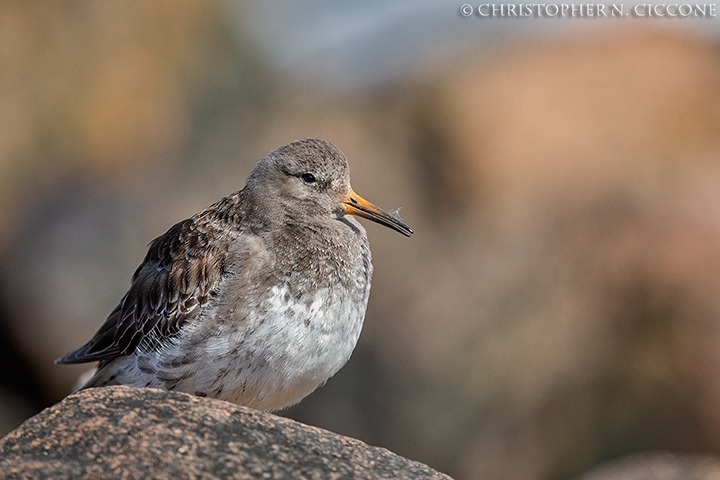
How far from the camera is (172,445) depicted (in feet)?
15.8

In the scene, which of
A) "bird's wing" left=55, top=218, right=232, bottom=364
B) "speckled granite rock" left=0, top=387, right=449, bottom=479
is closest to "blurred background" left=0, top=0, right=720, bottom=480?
"bird's wing" left=55, top=218, right=232, bottom=364

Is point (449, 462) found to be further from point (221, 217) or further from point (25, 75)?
point (25, 75)

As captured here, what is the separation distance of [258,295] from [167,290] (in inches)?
41.1

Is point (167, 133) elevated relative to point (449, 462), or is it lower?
elevated

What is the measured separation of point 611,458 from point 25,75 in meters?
14.0

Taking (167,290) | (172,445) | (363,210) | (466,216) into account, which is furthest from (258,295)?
(466,216)

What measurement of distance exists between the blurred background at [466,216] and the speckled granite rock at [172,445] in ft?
23.6

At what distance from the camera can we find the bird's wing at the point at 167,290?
24.7 ft

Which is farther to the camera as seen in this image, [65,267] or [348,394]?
[65,267]

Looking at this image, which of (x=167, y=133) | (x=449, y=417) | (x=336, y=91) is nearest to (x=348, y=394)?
(x=449, y=417)

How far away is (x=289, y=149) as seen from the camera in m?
8.07

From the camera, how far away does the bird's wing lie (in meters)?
7.52

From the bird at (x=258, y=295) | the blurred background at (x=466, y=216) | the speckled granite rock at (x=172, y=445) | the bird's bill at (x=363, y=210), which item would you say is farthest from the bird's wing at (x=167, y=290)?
the blurred background at (x=466, y=216)

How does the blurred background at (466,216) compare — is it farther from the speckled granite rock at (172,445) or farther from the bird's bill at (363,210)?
the speckled granite rock at (172,445)
